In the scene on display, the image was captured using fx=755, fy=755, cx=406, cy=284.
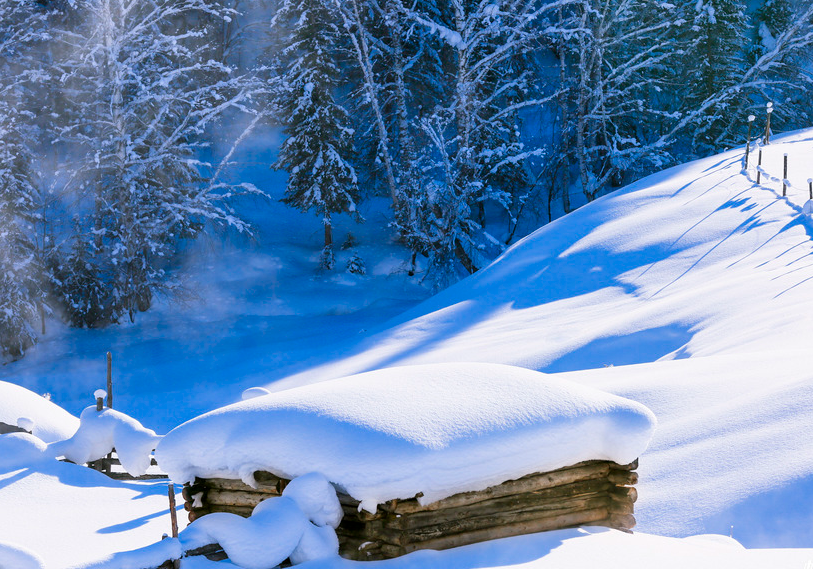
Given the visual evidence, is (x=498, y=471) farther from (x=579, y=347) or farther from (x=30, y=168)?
(x=30, y=168)

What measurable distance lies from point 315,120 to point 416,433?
2199cm

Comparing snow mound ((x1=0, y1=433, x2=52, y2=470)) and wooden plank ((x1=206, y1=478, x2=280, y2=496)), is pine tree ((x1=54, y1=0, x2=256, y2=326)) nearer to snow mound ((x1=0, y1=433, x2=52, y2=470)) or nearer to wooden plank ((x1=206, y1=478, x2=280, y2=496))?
snow mound ((x1=0, y1=433, x2=52, y2=470))

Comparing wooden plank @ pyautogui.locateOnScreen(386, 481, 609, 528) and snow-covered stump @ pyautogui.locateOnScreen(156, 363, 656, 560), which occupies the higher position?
snow-covered stump @ pyautogui.locateOnScreen(156, 363, 656, 560)

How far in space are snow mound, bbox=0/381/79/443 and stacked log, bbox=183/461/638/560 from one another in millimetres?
5953

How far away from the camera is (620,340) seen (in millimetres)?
11234

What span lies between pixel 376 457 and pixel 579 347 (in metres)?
7.31

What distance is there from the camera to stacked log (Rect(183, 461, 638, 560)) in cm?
484

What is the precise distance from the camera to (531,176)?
32.6 metres

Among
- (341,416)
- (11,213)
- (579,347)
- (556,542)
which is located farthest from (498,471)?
(11,213)

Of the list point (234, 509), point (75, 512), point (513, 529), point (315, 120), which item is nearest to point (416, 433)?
point (513, 529)

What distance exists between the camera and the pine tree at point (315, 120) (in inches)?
1005

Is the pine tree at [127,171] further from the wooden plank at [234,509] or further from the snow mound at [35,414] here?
the wooden plank at [234,509]

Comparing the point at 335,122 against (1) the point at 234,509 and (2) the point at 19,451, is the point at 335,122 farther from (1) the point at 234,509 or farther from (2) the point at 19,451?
(1) the point at 234,509

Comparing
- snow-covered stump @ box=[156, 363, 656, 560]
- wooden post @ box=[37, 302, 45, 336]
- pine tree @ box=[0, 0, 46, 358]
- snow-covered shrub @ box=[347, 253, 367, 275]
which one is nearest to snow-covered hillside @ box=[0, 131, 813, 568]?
snow-covered stump @ box=[156, 363, 656, 560]
